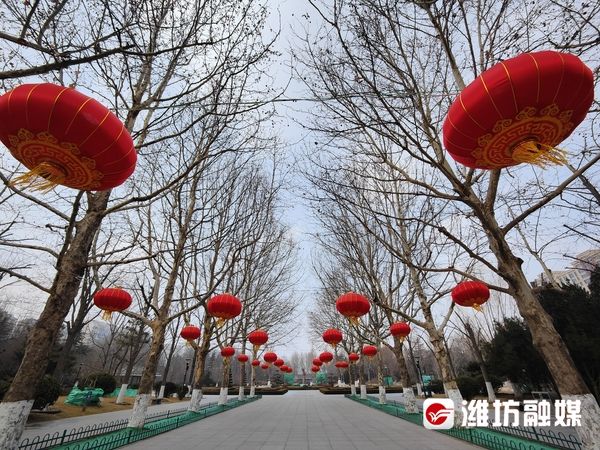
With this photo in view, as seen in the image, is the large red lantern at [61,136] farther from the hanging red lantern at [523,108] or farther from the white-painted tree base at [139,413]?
the white-painted tree base at [139,413]

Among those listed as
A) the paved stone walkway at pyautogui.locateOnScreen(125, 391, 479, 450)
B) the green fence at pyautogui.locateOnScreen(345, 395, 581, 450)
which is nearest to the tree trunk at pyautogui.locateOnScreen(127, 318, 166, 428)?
the paved stone walkway at pyautogui.locateOnScreen(125, 391, 479, 450)

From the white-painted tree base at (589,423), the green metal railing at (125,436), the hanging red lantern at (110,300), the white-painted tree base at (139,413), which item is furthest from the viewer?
the white-painted tree base at (139,413)

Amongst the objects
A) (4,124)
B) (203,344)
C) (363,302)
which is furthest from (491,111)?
(203,344)

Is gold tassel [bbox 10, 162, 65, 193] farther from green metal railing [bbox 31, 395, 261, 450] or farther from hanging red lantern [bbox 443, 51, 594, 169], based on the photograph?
green metal railing [bbox 31, 395, 261, 450]

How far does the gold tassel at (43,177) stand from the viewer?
8.98 ft

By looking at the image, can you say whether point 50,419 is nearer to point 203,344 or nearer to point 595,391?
point 203,344

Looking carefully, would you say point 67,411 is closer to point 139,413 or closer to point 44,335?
point 139,413

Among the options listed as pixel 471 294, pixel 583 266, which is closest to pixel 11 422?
pixel 471 294

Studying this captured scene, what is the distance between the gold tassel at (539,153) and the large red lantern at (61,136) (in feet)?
11.9

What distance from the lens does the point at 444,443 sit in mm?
7309

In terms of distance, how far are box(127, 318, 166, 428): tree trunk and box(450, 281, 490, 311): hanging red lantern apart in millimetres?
8616

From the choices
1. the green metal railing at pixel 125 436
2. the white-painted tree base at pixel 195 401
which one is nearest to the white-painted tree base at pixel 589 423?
the green metal railing at pixel 125 436

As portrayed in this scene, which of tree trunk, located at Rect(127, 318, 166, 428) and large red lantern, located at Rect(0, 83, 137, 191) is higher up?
large red lantern, located at Rect(0, 83, 137, 191)

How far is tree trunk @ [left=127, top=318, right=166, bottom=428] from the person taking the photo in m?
8.70
